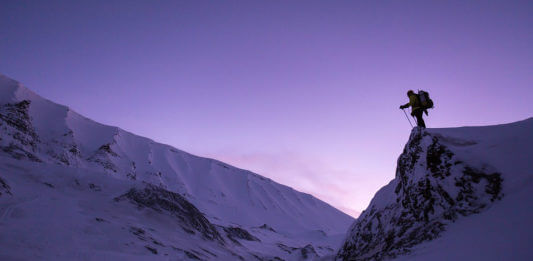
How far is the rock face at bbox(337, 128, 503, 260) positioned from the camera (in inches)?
395

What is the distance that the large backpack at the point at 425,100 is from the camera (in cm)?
1409

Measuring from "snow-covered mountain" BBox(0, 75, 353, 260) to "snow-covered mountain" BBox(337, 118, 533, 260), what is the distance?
48.6ft

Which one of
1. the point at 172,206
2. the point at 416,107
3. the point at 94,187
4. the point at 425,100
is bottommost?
the point at 172,206

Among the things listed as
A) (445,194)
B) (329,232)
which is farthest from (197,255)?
(329,232)

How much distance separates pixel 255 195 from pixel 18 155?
82.3 meters

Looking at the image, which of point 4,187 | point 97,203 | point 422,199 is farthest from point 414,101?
point 4,187

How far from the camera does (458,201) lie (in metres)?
10.4

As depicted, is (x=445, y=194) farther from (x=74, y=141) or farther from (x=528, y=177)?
(x=74, y=141)

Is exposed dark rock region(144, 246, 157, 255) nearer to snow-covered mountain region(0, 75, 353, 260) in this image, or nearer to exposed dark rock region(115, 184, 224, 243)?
snow-covered mountain region(0, 75, 353, 260)

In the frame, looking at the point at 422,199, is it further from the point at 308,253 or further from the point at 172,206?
the point at 308,253

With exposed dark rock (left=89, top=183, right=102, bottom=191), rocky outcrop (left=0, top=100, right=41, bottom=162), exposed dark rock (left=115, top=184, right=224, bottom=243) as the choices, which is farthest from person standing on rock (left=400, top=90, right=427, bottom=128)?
rocky outcrop (left=0, top=100, right=41, bottom=162)

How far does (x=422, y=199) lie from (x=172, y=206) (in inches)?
1161

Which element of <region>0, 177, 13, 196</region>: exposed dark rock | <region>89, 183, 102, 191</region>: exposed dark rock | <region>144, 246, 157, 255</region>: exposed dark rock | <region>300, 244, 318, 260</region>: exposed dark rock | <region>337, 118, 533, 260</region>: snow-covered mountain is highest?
<region>337, 118, 533, 260</region>: snow-covered mountain

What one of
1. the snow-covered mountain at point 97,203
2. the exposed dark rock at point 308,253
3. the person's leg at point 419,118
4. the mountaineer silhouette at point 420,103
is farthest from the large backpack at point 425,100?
the exposed dark rock at point 308,253
